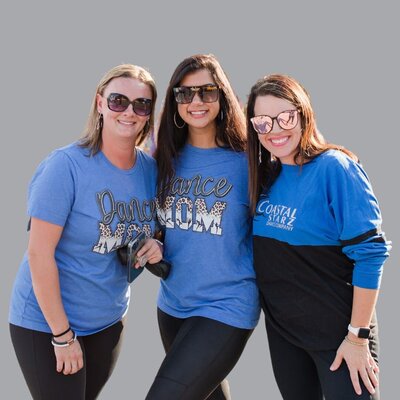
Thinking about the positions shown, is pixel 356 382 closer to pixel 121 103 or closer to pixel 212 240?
pixel 212 240

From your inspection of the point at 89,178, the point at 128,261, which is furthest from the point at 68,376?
the point at 89,178

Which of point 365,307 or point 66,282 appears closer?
point 365,307

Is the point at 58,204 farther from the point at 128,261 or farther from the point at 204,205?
the point at 204,205

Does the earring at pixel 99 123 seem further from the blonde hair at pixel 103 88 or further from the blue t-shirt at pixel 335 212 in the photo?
the blue t-shirt at pixel 335 212

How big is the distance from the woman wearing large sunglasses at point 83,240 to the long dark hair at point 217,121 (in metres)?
0.19

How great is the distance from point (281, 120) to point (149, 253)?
132 cm

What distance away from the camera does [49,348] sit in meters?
3.67

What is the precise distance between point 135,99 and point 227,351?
1888 millimetres

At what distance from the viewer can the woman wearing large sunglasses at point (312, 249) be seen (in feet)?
10.8

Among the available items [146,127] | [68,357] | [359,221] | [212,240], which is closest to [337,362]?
[359,221]

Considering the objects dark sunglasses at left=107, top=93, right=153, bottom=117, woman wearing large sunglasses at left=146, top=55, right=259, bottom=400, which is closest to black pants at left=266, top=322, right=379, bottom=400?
woman wearing large sunglasses at left=146, top=55, right=259, bottom=400

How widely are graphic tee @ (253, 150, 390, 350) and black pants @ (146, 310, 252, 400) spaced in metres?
0.39

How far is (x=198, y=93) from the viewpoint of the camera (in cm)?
397

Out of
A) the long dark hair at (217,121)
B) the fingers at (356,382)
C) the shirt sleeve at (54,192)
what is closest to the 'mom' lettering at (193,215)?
the long dark hair at (217,121)
